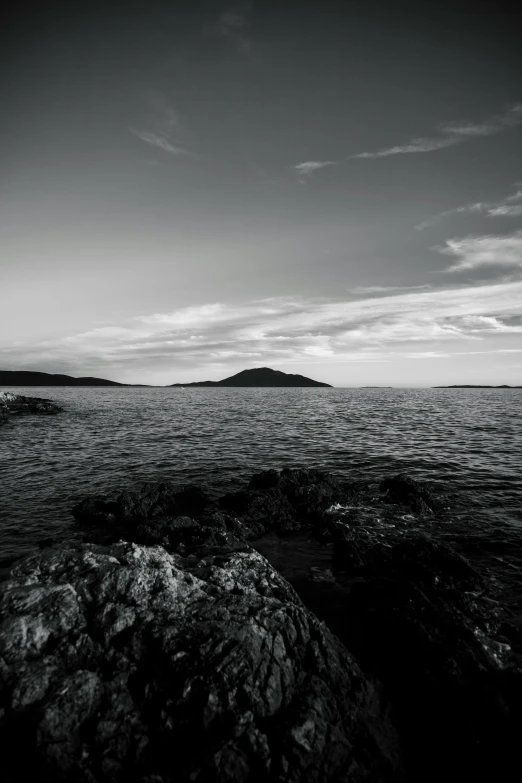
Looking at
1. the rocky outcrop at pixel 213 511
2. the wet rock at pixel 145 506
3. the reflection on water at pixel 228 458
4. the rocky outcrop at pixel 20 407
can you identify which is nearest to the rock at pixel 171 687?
the rocky outcrop at pixel 213 511

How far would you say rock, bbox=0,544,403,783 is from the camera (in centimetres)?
634

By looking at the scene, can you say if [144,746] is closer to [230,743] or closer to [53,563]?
[230,743]

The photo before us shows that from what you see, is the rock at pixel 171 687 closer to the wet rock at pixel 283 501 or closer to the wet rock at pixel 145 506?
the wet rock at pixel 283 501

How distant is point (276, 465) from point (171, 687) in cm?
2373

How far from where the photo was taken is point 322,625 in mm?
9406

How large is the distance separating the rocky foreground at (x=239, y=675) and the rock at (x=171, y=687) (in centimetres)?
3

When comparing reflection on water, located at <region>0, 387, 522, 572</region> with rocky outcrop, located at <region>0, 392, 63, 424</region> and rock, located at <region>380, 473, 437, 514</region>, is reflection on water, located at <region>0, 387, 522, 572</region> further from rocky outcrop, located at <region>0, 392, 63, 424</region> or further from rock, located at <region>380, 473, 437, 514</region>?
rocky outcrop, located at <region>0, 392, 63, 424</region>

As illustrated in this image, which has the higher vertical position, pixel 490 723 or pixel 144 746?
pixel 144 746

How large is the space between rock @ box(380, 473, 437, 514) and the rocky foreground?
27.5 feet

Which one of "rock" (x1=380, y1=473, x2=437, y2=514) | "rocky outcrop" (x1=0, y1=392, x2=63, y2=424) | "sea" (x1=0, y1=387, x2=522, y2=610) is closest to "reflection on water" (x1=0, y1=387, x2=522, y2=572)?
"sea" (x1=0, y1=387, x2=522, y2=610)

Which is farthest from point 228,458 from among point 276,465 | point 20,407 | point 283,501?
point 20,407

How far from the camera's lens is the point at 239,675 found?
24.5 ft

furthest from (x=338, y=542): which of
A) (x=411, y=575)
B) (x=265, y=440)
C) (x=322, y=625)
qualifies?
(x=265, y=440)

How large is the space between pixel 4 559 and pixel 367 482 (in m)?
22.2
